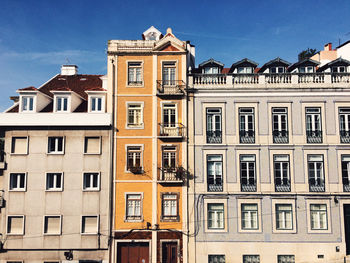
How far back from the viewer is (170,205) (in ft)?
84.6

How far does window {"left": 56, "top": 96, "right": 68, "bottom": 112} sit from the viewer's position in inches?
1085

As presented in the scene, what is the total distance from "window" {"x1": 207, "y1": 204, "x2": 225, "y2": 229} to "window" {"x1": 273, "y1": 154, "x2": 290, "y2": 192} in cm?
496

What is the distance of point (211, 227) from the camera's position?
25.6m

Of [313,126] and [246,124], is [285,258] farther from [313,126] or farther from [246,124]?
[246,124]

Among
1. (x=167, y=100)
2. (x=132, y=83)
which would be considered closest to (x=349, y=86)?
(x=167, y=100)

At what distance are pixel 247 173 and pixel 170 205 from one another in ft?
22.2

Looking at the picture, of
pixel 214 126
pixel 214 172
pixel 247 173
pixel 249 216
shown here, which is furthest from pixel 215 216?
pixel 214 126

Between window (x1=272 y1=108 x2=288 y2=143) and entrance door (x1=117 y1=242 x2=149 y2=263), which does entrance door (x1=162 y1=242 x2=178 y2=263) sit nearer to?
entrance door (x1=117 y1=242 x2=149 y2=263)

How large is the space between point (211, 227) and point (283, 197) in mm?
6252

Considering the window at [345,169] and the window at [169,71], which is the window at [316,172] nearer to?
the window at [345,169]

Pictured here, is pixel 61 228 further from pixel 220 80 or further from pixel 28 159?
pixel 220 80

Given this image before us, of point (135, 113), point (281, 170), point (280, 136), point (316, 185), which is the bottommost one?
point (316, 185)

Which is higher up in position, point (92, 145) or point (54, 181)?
point (92, 145)

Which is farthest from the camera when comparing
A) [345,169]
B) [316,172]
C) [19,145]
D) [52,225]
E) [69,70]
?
[69,70]
